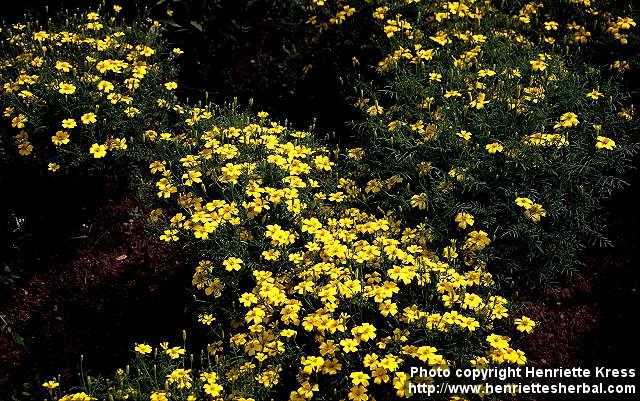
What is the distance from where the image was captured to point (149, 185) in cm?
440

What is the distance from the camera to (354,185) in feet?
15.0

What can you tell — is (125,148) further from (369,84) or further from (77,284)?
(369,84)

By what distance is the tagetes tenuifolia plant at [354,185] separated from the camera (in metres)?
3.48

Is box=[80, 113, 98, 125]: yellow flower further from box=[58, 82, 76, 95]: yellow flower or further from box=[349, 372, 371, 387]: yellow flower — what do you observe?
box=[349, 372, 371, 387]: yellow flower

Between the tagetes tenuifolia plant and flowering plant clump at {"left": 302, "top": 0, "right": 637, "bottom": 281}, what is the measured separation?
0.7 inches

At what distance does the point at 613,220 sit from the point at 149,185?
10.2 ft

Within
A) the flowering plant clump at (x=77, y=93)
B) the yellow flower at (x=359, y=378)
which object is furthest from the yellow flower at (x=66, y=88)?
the yellow flower at (x=359, y=378)

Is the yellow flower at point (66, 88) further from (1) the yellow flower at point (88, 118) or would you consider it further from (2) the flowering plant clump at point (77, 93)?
(1) the yellow flower at point (88, 118)

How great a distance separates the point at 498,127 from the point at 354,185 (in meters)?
1.03

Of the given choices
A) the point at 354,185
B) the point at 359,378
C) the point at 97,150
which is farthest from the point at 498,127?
the point at 97,150

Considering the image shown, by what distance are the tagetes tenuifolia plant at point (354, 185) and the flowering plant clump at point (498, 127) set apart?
0.02 metres

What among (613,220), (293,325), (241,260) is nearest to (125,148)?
(241,260)

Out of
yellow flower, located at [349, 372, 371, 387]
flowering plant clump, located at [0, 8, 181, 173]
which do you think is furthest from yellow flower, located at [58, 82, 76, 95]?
yellow flower, located at [349, 372, 371, 387]

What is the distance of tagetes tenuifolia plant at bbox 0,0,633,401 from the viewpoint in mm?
3479
